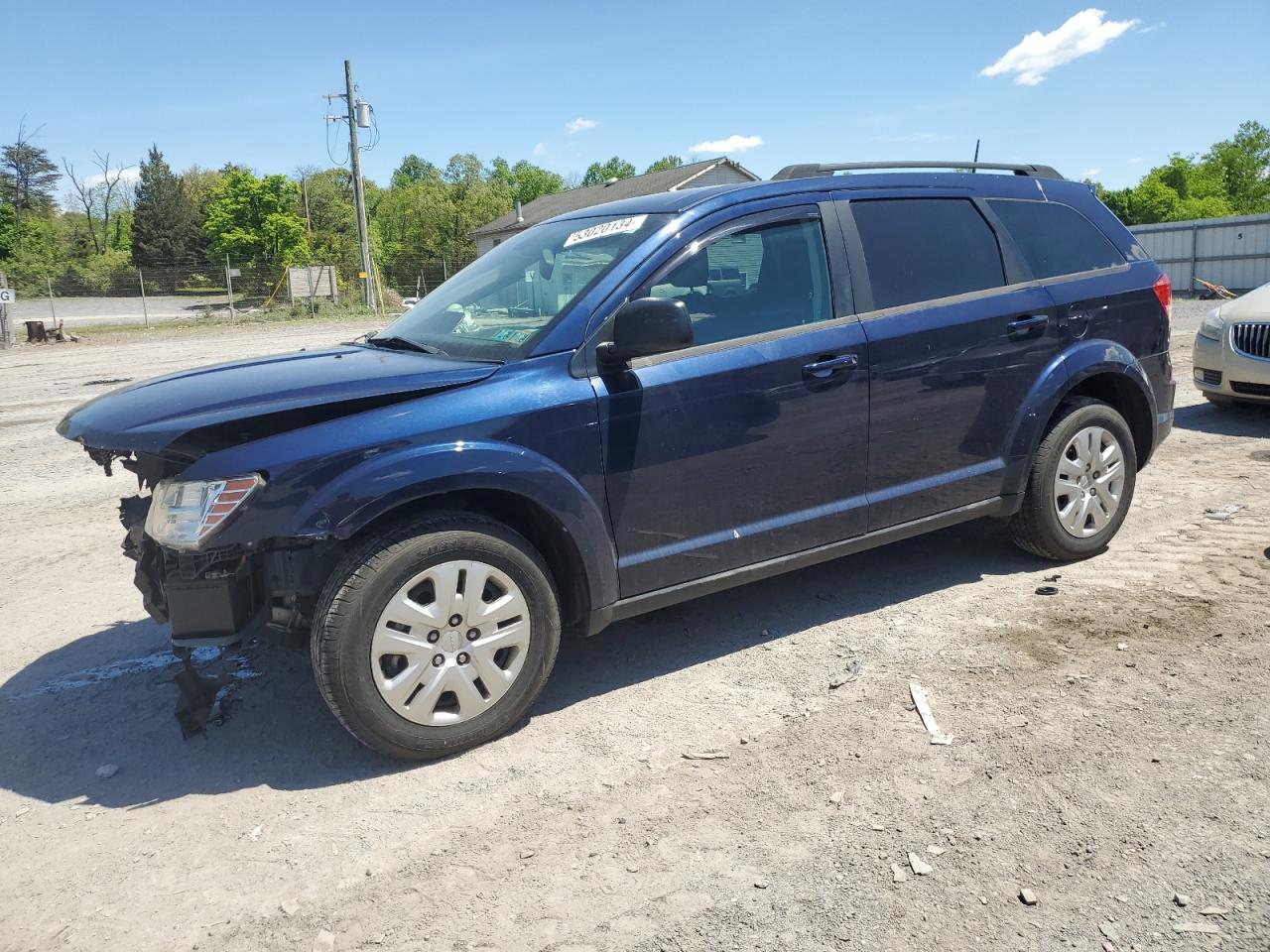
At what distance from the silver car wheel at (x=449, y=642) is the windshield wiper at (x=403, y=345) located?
1.03 meters

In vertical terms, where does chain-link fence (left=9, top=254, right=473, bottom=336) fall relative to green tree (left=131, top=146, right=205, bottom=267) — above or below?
below

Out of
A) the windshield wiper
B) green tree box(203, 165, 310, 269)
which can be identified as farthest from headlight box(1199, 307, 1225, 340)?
green tree box(203, 165, 310, 269)

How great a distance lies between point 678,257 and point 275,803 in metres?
2.47

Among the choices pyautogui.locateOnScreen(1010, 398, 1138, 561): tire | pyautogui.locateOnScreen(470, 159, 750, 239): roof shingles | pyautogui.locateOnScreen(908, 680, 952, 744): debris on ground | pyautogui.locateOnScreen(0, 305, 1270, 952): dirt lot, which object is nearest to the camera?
pyautogui.locateOnScreen(0, 305, 1270, 952): dirt lot

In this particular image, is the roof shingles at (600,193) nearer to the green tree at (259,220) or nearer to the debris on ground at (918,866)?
the green tree at (259,220)

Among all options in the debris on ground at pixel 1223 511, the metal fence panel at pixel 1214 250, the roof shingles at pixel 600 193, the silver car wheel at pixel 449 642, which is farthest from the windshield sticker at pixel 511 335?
the roof shingles at pixel 600 193

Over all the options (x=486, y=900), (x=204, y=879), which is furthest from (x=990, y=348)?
(x=204, y=879)

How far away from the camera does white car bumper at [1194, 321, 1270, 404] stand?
8.28 m

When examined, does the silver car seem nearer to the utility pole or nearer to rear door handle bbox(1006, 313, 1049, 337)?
rear door handle bbox(1006, 313, 1049, 337)

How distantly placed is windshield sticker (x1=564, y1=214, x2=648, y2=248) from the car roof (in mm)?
68

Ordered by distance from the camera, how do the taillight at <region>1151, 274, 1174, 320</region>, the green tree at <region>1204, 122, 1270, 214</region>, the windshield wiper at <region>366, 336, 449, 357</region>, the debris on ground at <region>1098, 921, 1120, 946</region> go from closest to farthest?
the debris on ground at <region>1098, 921, 1120, 946</region>, the windshield wiper at <region>366, 336, 449, 357</region>, the taillight at <region>1151, 274, 1174, 320</region>, the green tree at <region>1204, 122, 1270, 214</region>

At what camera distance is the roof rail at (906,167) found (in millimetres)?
4535

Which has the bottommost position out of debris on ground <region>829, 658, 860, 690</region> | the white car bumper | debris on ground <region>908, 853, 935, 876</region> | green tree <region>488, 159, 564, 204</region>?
debris on ground <region>908, 853, 935, 876</region>

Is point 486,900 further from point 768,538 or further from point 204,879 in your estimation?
point 768,538
